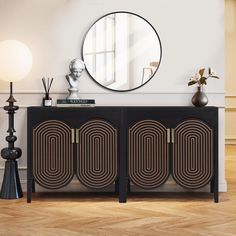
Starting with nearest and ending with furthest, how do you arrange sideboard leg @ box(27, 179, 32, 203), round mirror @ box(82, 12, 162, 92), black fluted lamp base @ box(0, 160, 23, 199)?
1. sideboard leg @ box(27, 179, 32, 203)
2. black fluted lamp base @ box(0, 160, 23, 199)
3. round mirror @ box(82, 12, 162, 92)

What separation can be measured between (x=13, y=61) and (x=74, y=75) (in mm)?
504

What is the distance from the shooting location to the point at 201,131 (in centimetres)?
436

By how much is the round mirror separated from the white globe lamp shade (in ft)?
1.74

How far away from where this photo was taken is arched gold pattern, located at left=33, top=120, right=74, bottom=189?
14.3 feet

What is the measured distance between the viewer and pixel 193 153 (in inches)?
171

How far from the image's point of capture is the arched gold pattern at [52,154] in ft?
14.3

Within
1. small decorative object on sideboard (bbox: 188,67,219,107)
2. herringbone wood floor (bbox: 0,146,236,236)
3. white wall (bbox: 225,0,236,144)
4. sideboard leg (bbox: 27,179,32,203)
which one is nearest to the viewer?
herringbone wood floor (bbox: 0,146,236,236)

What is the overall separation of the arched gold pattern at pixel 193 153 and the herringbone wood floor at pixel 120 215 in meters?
0.19

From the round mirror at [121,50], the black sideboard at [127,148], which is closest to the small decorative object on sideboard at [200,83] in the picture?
the black sideboard at [127,148]

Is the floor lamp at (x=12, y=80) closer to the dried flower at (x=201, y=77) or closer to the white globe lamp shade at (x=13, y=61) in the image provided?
the white globe lamp shade at (x=13, y=61)

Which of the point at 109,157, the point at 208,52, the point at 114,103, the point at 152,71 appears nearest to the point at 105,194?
the point at 109,157

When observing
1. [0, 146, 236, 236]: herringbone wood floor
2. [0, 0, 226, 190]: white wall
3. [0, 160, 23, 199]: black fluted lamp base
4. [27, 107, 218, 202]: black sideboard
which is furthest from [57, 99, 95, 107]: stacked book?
[0, 146, 236, 236]: herringbone wood floor

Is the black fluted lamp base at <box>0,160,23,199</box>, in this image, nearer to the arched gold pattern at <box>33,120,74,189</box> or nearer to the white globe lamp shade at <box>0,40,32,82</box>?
the arched gold pattern at <box>33,120,74,189</box>

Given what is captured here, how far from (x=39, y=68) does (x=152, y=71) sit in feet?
3.00
